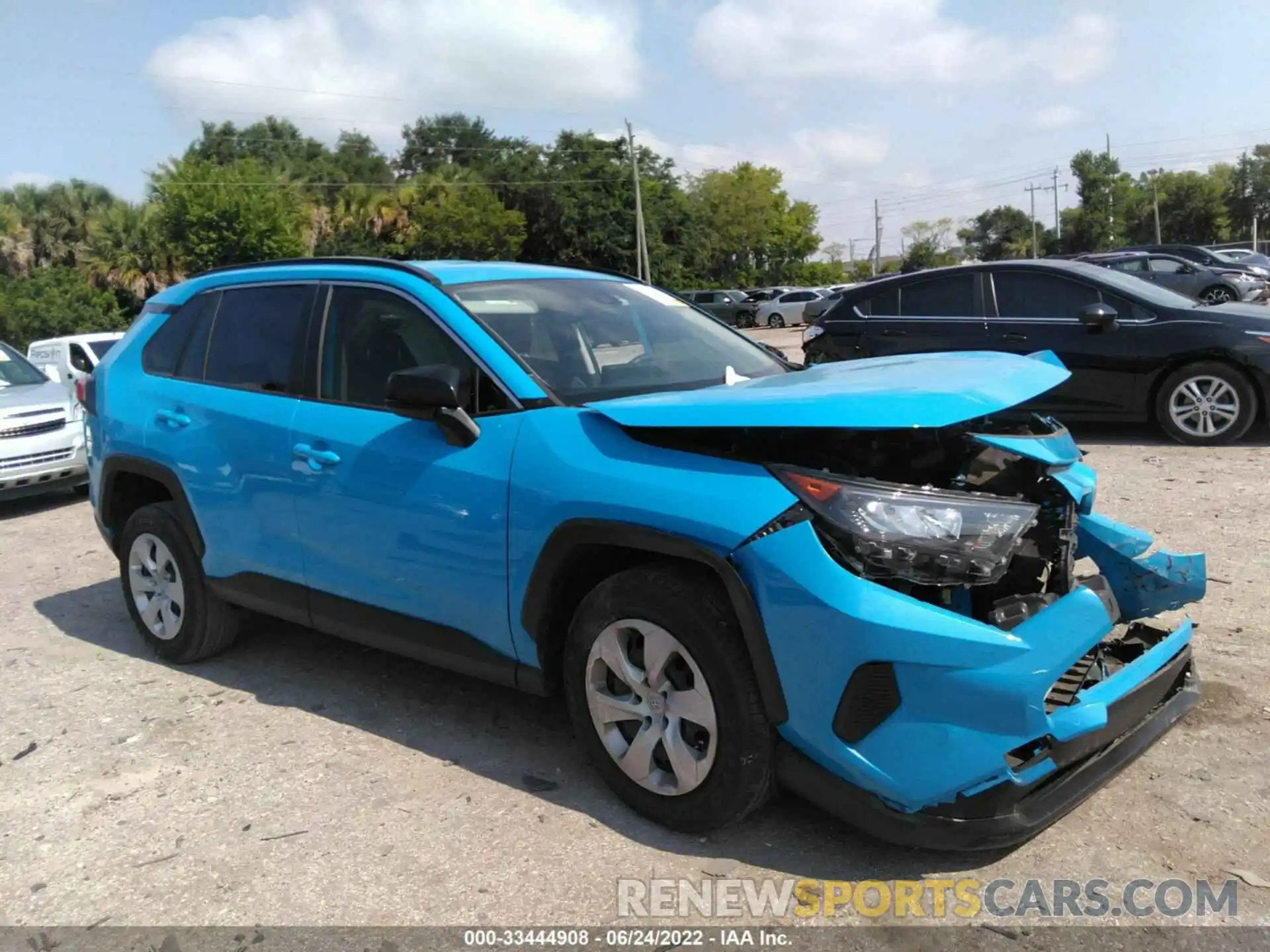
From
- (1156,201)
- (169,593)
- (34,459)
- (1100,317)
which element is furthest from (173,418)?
(1156,201)

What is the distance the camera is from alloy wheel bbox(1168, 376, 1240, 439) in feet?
26.9

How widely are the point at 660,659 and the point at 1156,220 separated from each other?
84.5m

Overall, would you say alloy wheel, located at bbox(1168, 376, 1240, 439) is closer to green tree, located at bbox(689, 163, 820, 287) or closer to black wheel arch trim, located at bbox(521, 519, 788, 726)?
black wheel arch trim, located at bbox(521, 519, 788, 726)

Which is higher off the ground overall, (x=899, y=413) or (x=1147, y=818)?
(x=899, y=413)

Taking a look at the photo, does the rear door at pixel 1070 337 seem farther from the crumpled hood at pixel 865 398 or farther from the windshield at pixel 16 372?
the windshield at pixel 16 372

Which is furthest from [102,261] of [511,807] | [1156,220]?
[1156,220]

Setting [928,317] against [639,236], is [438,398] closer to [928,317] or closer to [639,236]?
[928,317]

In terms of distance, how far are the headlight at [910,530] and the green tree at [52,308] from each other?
34.4m

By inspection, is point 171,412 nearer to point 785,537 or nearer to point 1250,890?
point 785,537

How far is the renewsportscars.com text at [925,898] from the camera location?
2699 millimetres

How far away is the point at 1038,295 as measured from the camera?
351 inches

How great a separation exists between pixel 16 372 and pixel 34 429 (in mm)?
1568

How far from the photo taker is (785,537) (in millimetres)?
2719

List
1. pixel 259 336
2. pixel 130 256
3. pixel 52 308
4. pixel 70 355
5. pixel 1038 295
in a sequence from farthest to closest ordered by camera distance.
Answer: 1. pixel 130 256
2. pixel 52 308
3. pixel 70 355
4. pixel 1038 295
5. pixel 259 336
